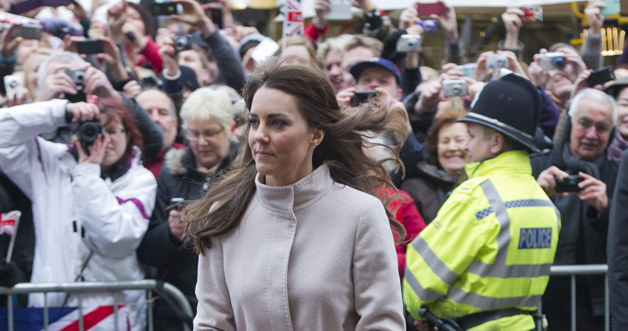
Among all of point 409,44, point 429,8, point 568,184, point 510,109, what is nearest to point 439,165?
point 568,184

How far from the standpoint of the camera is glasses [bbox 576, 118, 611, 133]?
5.68 metres

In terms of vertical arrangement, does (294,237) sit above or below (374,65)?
above

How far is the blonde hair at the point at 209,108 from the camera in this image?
18.4 feet

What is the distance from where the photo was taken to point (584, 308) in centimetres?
560

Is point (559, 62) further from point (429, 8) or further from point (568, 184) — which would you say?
point (568, 184)

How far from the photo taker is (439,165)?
227 inches

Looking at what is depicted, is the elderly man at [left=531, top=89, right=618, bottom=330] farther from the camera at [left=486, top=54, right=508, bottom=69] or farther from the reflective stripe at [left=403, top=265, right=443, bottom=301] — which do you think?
the reflective stripe at [left=403, top=265, right=443, bottom=301]

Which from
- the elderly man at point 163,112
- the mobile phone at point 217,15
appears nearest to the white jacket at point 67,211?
the elderly man at point 163,112

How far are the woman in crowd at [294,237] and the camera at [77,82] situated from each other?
112 inches

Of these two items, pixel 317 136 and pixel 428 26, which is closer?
pixel 317 136

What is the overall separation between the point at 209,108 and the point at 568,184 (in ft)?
7.44

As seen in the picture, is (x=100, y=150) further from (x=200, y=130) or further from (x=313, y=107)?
(x=313, y=107)

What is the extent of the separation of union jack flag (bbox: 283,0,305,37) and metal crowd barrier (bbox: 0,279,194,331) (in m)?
2.82

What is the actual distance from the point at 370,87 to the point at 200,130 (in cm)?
133
